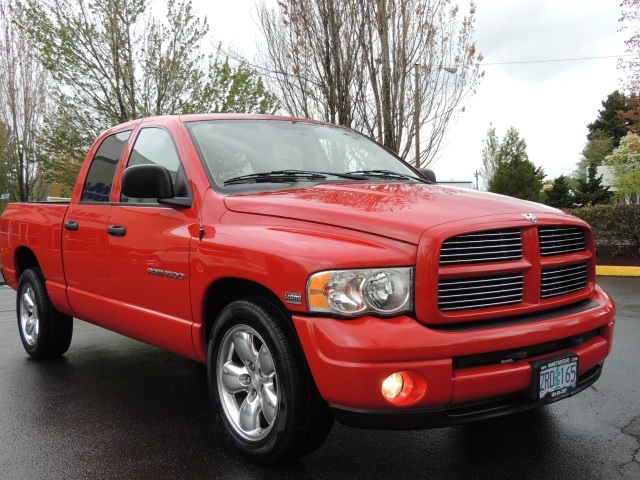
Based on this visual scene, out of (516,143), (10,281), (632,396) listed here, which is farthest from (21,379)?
(516,143)

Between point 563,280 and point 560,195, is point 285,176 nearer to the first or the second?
point 563,280

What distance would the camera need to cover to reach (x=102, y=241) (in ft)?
14.4

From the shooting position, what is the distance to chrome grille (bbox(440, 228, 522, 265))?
278cm

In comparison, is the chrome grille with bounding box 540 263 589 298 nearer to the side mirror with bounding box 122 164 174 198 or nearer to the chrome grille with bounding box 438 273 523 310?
the chrome grille with bounding box 438 273 523 310

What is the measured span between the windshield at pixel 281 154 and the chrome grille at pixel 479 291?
136 cm

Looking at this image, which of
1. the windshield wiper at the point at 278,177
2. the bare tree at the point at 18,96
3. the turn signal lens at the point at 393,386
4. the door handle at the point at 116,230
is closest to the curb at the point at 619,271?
the windshield wiper at the point at 278,177

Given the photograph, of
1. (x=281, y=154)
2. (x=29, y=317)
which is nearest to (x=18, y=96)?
(x=29, y=317)

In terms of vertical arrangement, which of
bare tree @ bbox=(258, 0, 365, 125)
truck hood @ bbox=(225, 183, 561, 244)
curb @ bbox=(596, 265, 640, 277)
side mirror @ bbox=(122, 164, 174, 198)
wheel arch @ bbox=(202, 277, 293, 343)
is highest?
bare tree @ bbox=(258, 0, 365, 125)

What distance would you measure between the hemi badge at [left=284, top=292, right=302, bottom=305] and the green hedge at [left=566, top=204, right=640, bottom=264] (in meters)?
11.4

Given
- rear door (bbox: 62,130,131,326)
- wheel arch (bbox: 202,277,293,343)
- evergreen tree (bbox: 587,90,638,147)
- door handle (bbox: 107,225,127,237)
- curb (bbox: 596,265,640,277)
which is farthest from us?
evergreen tree (bbox: 587,90,638,147)

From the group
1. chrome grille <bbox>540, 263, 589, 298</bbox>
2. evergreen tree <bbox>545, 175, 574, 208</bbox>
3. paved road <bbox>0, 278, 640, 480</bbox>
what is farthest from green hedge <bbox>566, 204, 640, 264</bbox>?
evergreen tree <bbox>545, 175, 574, 208</bbox>

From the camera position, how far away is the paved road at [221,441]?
3.13 meters

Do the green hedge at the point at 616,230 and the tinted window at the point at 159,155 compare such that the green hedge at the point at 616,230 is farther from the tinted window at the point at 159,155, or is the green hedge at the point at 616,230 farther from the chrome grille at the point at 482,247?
the chrome grille at the point at 482,247

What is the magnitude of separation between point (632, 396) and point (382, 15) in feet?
29.3
